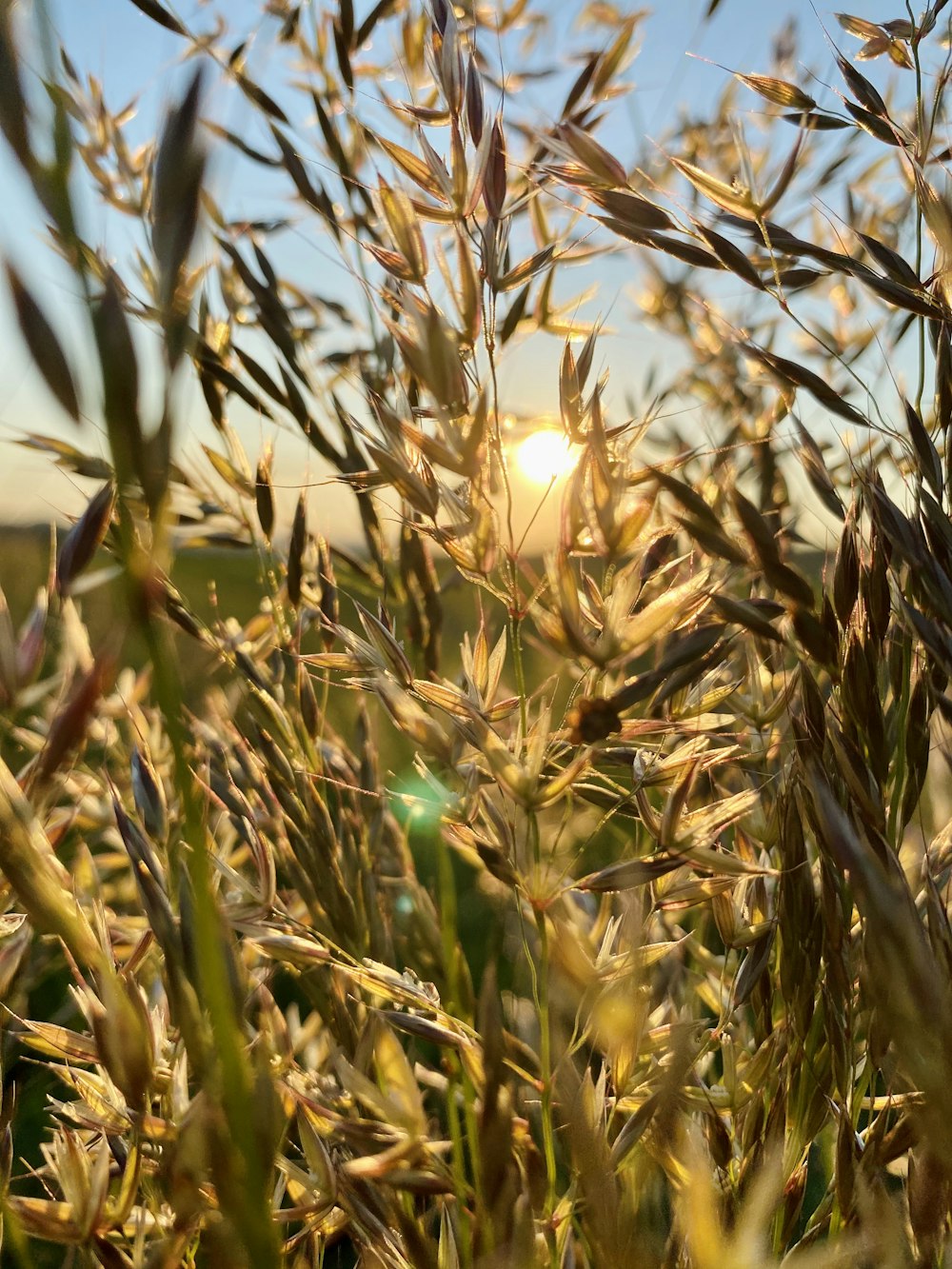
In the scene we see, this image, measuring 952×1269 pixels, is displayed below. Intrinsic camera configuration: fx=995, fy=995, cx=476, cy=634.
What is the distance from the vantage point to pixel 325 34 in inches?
28.5

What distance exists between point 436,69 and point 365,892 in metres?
0.42

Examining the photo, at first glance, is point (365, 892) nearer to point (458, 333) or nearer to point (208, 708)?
point (208, 708)

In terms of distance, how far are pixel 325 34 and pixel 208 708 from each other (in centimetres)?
50

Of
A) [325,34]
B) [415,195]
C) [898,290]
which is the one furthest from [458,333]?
[325,34]

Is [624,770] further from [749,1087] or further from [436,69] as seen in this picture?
[436,69]

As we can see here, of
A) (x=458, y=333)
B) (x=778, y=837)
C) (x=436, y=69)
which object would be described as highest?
(x=436, y=69)

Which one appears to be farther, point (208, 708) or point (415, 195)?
point (208, 708)

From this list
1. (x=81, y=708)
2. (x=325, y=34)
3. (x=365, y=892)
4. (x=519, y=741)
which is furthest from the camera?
(x=325, y=34)

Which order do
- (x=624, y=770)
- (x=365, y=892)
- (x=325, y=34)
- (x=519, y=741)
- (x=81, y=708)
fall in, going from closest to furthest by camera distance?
(x=81, y=708), (x=519, y=741), (x=624, y=770), (x=365, y=892), (x=325, y=34)

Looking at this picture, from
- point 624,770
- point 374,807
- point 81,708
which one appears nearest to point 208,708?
point 374,807

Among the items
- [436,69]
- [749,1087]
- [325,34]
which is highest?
[325,34]

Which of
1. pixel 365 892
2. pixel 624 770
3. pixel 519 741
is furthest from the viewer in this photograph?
pixel 365 892

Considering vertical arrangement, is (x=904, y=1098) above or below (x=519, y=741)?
below

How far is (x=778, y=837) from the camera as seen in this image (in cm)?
43
